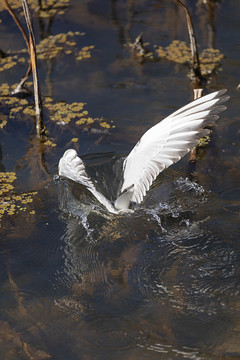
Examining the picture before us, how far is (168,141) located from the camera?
3.22 meters

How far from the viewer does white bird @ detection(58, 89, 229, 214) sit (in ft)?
10.2

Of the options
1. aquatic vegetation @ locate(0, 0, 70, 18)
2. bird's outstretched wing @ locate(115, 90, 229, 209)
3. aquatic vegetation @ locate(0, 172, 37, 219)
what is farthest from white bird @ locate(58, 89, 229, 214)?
aquatic vegetation @ locate(0, 0, 70, 18)

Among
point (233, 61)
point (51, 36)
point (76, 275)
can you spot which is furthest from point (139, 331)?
point (51, 36)

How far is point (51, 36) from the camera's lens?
5.56 metres

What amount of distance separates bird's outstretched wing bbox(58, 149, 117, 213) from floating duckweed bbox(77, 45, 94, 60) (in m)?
2.02

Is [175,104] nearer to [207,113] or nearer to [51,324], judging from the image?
[207,113]

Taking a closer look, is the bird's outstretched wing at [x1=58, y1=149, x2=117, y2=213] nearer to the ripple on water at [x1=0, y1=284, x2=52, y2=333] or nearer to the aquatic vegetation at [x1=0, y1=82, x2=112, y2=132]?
the ripple on water at [x1=0, y1=284, x2=52, y2=333]

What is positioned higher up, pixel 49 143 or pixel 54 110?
pixel 54 110

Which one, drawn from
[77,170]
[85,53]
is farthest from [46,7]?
[77,170]

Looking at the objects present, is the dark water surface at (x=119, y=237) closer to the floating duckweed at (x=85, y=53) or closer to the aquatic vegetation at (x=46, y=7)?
the floating duckweed at (x=85, y=53)

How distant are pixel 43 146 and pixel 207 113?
5.10ft

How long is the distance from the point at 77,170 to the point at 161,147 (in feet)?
1.66

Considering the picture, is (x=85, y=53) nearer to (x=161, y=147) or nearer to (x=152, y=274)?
(x=161, y=147)

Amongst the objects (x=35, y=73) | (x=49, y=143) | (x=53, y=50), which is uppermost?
(x=35, y=73)
